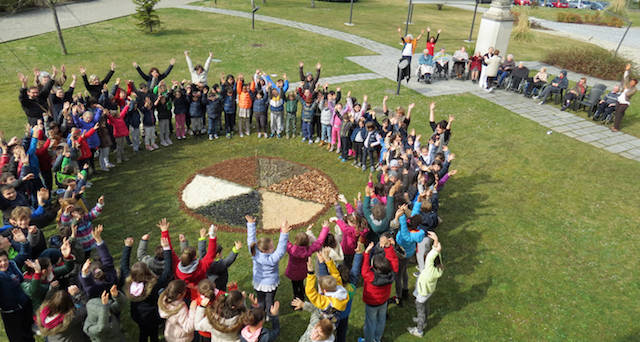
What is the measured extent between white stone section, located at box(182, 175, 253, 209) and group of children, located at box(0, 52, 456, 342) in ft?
6.66

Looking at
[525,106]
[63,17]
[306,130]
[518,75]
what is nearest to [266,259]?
[306,130]

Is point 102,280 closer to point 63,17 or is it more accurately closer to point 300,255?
point 300,255

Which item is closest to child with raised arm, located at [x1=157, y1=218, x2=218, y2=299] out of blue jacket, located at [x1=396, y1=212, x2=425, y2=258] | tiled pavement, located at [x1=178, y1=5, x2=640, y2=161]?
blue jacket, located at [x1=396, y1=212, x2=425, y2=258]

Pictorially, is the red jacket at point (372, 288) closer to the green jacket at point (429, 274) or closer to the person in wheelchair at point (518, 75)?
the green jacket at point (429, 274)

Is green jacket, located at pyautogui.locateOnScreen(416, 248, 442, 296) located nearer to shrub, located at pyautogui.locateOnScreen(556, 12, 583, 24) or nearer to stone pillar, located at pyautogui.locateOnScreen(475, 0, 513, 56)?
stone pillar, located at pyautogui.locateOnScreen(475, 0, 513, 56)

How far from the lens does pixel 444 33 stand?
1196 inches

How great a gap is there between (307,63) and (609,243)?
15678mm

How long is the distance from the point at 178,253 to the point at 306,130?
6.39 m

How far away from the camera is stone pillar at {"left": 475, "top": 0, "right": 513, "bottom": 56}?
63.4ft

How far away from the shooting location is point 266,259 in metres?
6.13

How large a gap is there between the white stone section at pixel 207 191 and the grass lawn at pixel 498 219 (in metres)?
0.37

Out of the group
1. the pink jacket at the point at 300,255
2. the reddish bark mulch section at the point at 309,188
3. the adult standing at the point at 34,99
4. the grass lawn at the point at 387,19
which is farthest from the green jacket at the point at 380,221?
the grass lawn at the point at 387,19

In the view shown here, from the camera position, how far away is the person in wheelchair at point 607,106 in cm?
1543

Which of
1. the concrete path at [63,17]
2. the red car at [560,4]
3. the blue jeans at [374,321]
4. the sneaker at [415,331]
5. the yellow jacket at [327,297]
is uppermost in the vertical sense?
the red car at [560,4]
